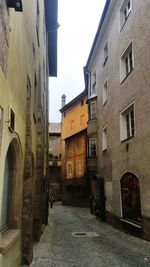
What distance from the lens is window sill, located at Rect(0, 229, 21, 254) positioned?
4.74 m

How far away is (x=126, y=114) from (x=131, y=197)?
397 cm

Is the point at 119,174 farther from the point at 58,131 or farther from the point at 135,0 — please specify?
the point at 58,131

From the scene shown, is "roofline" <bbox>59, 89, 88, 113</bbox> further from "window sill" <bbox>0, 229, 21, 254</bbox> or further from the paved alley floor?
"window sill" <bbox>0, 229, 21, 254</bbox>

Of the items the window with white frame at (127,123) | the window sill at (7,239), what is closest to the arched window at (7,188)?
the window sill at (7,239)

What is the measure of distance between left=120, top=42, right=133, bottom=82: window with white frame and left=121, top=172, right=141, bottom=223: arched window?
490 centimetres

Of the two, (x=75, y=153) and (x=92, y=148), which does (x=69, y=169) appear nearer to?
(x=75, y=153)

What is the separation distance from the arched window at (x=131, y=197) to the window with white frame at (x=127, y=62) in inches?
193

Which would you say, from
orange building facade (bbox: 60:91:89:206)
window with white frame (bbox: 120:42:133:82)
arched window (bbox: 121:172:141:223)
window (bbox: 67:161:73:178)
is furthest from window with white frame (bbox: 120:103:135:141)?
window (bbox: 67:161:73:178)

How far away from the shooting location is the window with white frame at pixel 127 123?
1250cm

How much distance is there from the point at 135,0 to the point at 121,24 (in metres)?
2.05

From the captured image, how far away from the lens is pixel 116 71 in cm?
1483

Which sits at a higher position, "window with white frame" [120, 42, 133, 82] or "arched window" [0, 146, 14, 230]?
"window with white frame" [120, 42, 133, 82]

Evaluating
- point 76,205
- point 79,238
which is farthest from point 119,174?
point 76,205

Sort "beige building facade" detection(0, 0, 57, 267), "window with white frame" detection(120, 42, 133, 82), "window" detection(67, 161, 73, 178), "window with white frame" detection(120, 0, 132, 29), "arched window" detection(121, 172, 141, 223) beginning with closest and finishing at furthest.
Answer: "beige building facade" detection(0, 0, 57, 267) < "arched window" detection(121, 172, 141, 223) < "window with white frame" detection(120, 42, 133, 82) < "window with white frame" detection(120, 0, 132, 29) < "window" detection(67, 161, 73, 178)
